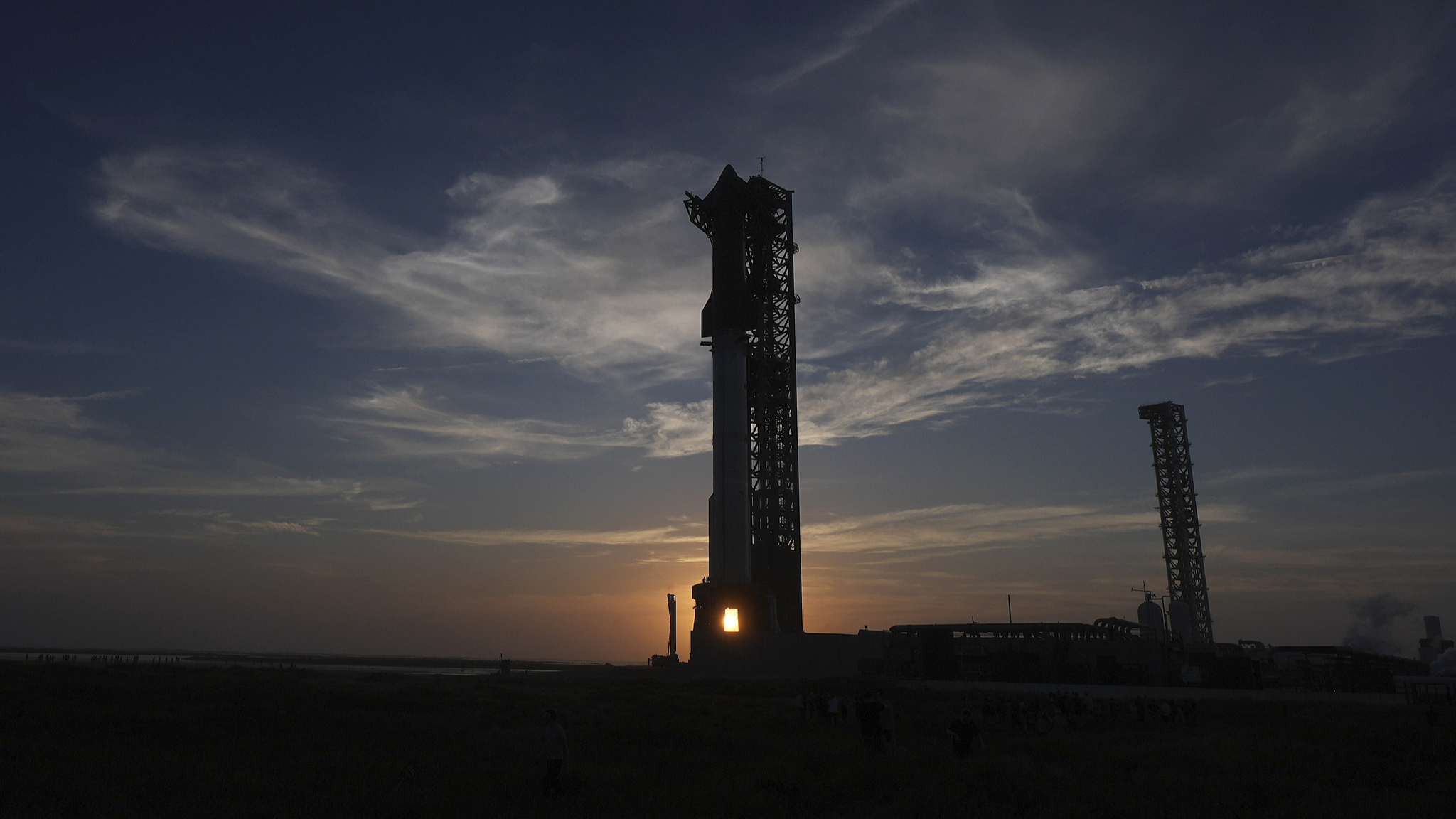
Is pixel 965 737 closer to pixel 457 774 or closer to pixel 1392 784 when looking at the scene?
pixel 1392 784

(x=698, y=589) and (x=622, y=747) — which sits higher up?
(x=698, y=589)

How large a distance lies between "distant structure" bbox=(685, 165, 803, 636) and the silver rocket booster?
0.09 meters

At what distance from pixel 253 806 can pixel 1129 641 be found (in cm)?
6172

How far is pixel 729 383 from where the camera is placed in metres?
76.9

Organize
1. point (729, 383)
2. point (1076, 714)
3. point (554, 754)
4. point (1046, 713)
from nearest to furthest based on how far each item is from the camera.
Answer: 1. point (554, 754)
2. point (1046, 713)
3. point (1076, 714)
4. point (729, 383)

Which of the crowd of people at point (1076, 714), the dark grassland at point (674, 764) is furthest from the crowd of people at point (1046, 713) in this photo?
the dark grassland at point (674, 764)

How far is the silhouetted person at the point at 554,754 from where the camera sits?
17.6 meters

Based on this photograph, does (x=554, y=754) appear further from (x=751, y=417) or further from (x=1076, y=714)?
(x=751, y=417)

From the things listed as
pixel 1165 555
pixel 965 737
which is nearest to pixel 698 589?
pixel 965 737

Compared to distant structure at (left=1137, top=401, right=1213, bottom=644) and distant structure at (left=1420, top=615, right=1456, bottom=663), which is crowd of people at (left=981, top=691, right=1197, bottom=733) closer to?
distant structure at (left=1137, top=401, right=1213, bottom=644)

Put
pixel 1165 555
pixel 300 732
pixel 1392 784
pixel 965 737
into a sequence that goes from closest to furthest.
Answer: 1. pixel 1392 784
2. pixel 965 737
3. pixel 300 732
4. pixel 1165 555

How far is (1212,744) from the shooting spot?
25.4m

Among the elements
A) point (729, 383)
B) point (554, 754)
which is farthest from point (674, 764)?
point (729, 383)

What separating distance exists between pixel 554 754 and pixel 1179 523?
11063 cm
